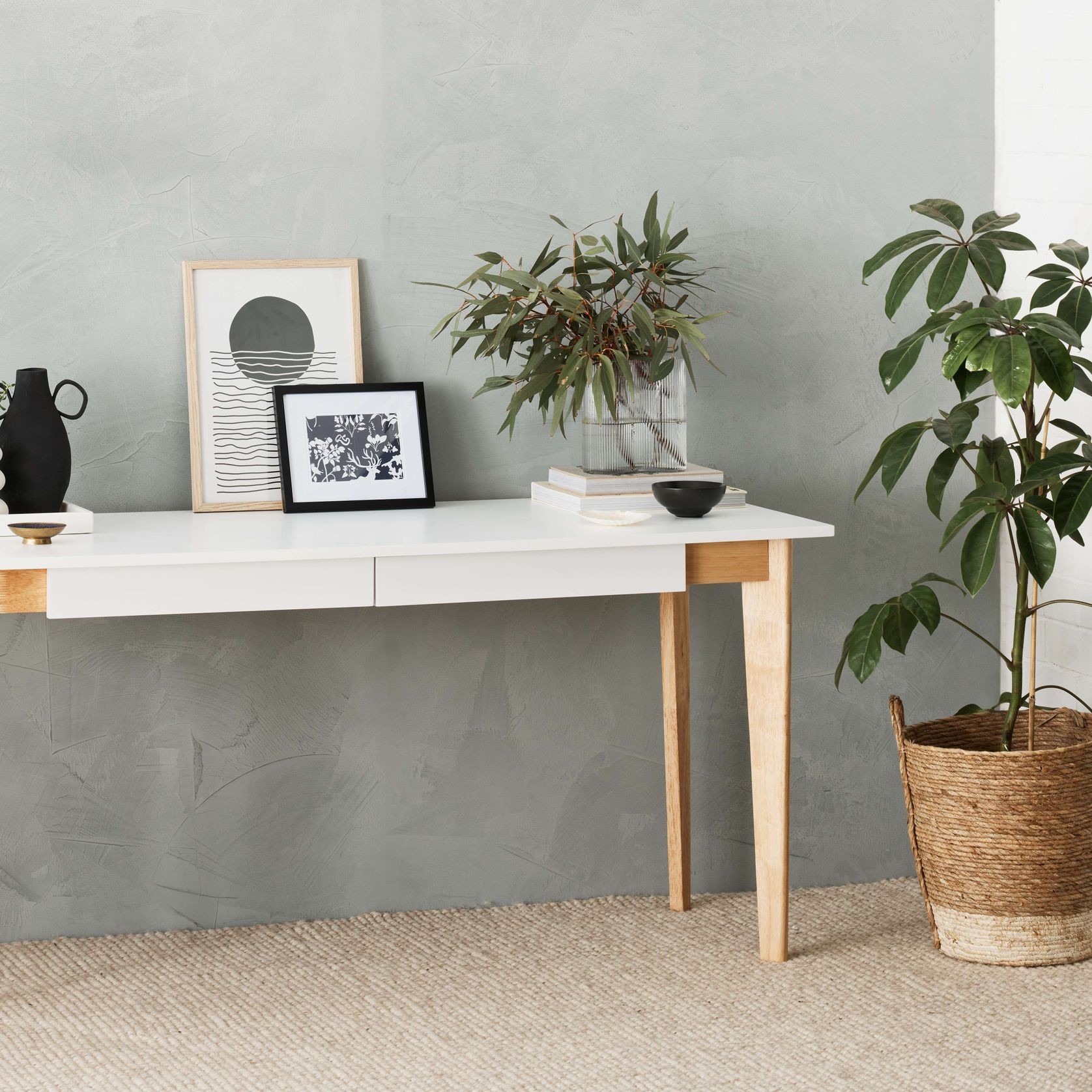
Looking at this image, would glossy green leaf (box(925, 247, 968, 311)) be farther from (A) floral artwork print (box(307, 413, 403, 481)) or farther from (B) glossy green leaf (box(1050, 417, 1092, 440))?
(A) floral artwork print (box(307, 413, 403, 481))

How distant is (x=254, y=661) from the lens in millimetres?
2531

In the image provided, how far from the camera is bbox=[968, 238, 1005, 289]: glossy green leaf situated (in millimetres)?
2223

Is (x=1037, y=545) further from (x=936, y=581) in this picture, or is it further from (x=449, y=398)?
(x=449, y=398)

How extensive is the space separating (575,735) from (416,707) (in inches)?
13.0

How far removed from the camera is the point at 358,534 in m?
2.12

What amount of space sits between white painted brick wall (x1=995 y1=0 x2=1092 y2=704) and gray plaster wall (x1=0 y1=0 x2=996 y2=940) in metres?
0.05

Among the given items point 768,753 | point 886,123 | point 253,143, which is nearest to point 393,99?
point 253,143

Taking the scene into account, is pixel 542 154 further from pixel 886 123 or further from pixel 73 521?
pixel 73 521

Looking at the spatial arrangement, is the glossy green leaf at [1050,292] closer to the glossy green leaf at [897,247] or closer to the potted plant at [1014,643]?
the potted plant at [1014,643]

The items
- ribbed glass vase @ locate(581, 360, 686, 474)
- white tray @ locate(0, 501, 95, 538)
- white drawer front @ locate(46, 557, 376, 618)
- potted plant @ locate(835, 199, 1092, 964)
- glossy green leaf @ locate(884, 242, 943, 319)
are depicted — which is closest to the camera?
white drawer front @ locate(46, 557, 376, 618)

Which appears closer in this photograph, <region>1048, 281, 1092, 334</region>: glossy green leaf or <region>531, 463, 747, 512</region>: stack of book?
<region>1048, 281, 1092, 334</region>: glossy green leaf

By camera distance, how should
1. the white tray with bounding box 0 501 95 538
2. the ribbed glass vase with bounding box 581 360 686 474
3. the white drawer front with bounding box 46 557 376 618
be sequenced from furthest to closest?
the ribbed glass vase with bounding box 581 360 686 474, the white tray with bounding box 0 501 95 538, the white drawer front with bounding box 46 557 376 618

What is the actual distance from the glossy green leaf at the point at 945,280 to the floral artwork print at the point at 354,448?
99 centimetres

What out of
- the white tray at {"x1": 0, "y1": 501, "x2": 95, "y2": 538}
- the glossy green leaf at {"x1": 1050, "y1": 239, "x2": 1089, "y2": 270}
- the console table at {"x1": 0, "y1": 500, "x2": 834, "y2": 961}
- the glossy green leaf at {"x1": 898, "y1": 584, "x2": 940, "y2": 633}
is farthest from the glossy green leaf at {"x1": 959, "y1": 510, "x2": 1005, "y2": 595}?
the white tray at {"x1": 0, "y1": 501, "x2": 95, "y2": 538}
